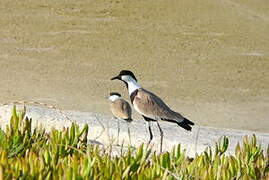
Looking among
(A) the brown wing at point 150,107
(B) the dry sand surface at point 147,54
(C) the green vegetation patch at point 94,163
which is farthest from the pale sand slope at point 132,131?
(B) the dry sand surface at point 147,54

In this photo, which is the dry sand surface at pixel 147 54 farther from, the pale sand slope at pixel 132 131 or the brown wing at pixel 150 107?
the brown wing at pixel 150 107

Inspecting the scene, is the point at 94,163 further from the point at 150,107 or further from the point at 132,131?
the point at 132,131

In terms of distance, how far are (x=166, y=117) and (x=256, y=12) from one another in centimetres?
1675

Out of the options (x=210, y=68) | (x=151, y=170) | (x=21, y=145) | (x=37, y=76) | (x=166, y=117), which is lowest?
(x=151, y=170)

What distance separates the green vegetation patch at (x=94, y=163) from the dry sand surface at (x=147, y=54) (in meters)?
7.92

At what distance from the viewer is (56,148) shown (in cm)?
501

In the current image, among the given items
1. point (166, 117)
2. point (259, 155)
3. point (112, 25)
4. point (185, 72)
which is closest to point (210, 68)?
point (185, 72)

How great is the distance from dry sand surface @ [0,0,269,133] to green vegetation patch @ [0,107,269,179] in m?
7.92

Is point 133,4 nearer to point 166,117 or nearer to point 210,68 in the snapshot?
point 210,68

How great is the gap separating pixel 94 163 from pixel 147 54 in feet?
49.3

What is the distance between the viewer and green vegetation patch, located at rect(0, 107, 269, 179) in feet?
13.7

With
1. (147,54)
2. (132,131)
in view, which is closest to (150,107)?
(132,131)

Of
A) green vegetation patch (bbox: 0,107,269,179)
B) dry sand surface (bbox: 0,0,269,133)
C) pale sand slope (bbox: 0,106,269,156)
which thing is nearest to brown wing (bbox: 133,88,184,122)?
pale sand slope (bbox: 0,106,269,156)

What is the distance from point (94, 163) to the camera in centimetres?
446
